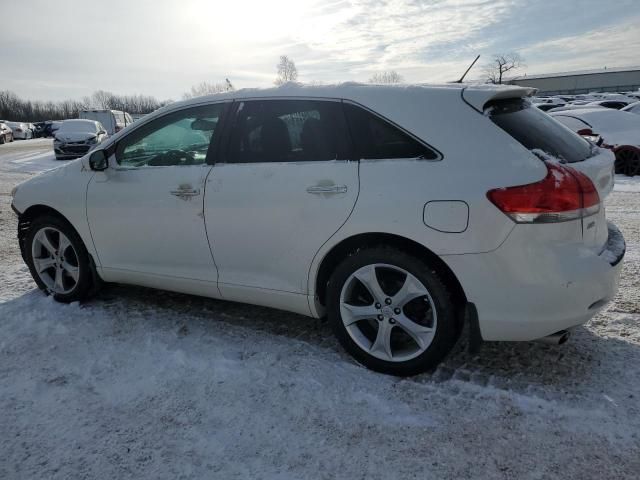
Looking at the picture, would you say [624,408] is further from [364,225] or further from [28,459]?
[28,459]

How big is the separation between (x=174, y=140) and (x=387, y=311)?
2045mm

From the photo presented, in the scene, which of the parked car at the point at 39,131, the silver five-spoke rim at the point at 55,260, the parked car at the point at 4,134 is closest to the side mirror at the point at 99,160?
the silver five-spoke rim at the point at 55,260

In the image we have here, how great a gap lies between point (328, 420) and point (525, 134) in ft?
6.15

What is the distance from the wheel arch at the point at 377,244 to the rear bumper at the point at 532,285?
109mm

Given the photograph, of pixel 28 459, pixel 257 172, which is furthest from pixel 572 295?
pixel 28 459

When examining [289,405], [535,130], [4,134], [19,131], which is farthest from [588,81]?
[289,405]

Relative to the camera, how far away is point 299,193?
9.84 ft

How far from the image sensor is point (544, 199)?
2.45 m

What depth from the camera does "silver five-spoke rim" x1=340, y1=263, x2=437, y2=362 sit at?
2.82 metres

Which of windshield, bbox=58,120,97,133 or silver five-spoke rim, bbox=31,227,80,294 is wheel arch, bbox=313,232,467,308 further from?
windshield, bbox=58,120,97,133

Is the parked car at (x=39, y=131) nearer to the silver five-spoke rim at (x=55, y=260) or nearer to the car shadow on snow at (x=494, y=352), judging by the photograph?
the silver five-spoke rim at (x=55, y=260)

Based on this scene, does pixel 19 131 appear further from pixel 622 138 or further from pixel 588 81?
pixel 588 81

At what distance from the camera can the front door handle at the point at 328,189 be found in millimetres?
2881

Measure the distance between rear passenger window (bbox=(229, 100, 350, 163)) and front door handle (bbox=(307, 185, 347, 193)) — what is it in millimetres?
187
